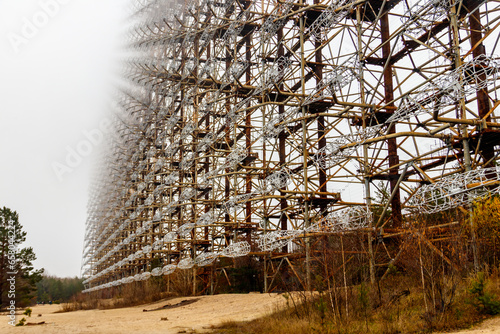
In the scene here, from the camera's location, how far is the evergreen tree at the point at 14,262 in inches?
1506

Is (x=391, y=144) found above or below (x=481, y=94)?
below

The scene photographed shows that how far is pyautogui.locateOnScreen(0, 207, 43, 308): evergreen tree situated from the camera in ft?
126

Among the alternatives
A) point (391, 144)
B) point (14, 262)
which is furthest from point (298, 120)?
point (14, 262)

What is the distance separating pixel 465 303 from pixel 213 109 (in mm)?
26801

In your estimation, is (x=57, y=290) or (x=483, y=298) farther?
(x=57, y=290)

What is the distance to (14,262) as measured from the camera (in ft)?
120

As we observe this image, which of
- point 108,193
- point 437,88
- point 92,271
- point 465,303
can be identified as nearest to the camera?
point 465,303

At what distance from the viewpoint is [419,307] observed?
14914 mm

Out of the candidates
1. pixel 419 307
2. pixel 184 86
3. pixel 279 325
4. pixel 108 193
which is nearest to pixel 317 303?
A: pixel 279 325

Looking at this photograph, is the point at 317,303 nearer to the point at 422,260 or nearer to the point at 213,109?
the point at 422,260

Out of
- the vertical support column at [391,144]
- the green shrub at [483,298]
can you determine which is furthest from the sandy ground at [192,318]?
the green shrub at [483,298]

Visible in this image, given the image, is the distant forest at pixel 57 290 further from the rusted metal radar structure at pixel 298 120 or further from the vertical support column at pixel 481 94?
the vertical support column at pixel 481 94

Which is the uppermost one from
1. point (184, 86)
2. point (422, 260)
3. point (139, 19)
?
point (139, 19)

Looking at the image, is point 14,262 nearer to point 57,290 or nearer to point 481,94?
point 481,94
